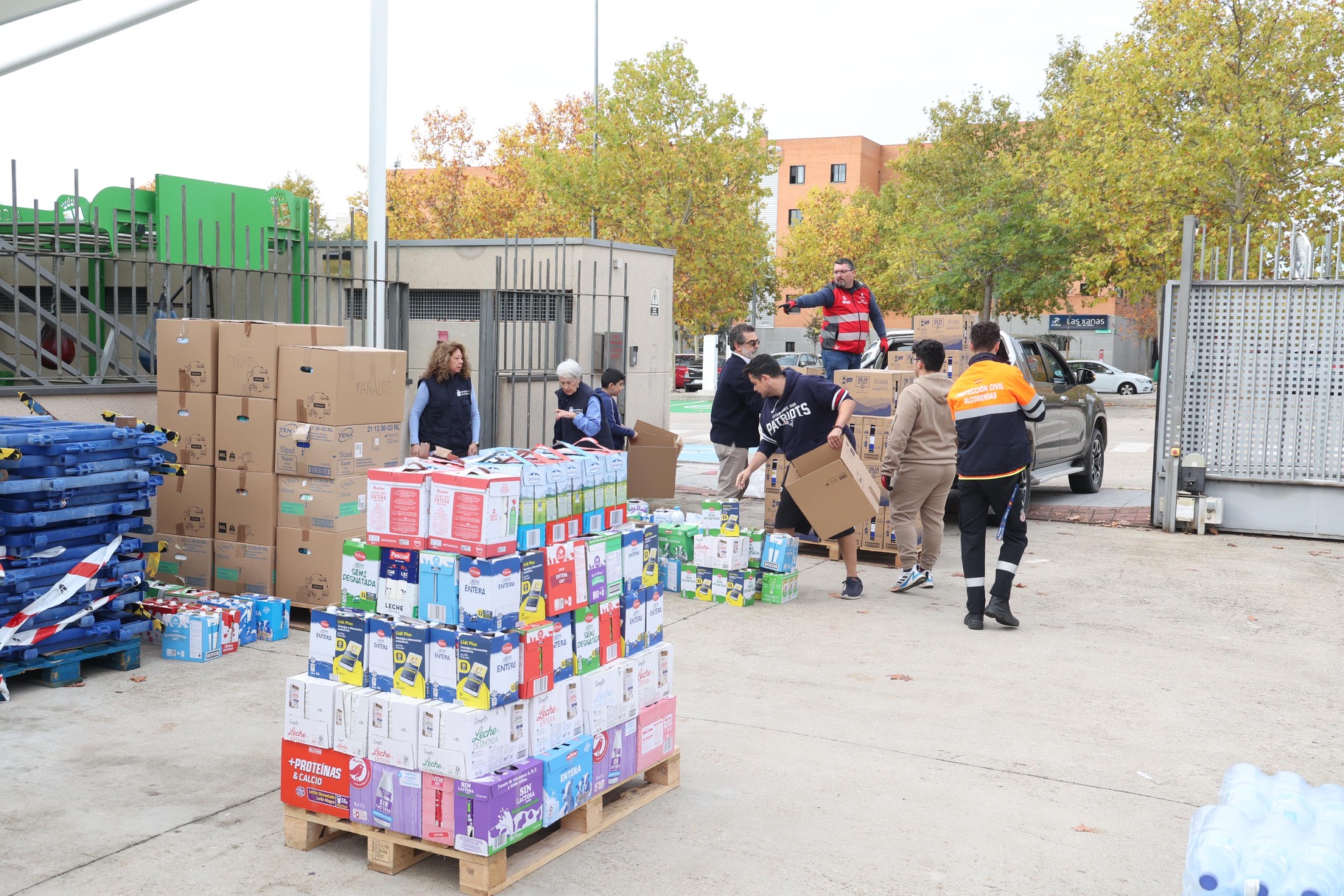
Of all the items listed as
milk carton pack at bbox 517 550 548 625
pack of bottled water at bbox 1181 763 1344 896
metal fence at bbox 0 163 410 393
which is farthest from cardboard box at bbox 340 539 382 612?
metal fence at bbox 0 163 410 393

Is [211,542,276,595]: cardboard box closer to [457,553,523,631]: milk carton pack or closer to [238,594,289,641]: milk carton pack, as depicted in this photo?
[238,594,289,641]: milk carton pack

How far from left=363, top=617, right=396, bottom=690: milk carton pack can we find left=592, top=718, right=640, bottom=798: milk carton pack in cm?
85

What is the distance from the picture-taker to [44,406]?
7883 mm

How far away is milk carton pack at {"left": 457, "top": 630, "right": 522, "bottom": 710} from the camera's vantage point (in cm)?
411

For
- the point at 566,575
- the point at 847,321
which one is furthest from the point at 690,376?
Answer: the point at 566,575

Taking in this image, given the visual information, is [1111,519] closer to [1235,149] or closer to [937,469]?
[937,469]

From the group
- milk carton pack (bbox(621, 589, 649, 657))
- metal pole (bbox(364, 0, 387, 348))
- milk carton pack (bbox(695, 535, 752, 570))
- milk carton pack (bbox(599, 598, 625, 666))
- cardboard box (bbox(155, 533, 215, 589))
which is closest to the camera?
milk carton pack (bbox(599, 598, 625, 666))

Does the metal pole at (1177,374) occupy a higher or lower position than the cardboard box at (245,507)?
higher

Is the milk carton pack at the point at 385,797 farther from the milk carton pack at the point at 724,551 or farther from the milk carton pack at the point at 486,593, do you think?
the milk carton pack at the point at 724,551

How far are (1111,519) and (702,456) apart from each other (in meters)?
8.03

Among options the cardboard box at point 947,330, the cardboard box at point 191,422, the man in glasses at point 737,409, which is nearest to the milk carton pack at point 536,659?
the cardboard box at point 191,422

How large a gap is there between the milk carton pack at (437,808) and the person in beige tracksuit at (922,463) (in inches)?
220

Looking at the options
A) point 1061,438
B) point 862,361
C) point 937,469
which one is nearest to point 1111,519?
point 1061,438

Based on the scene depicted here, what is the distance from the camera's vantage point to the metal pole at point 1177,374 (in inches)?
458
